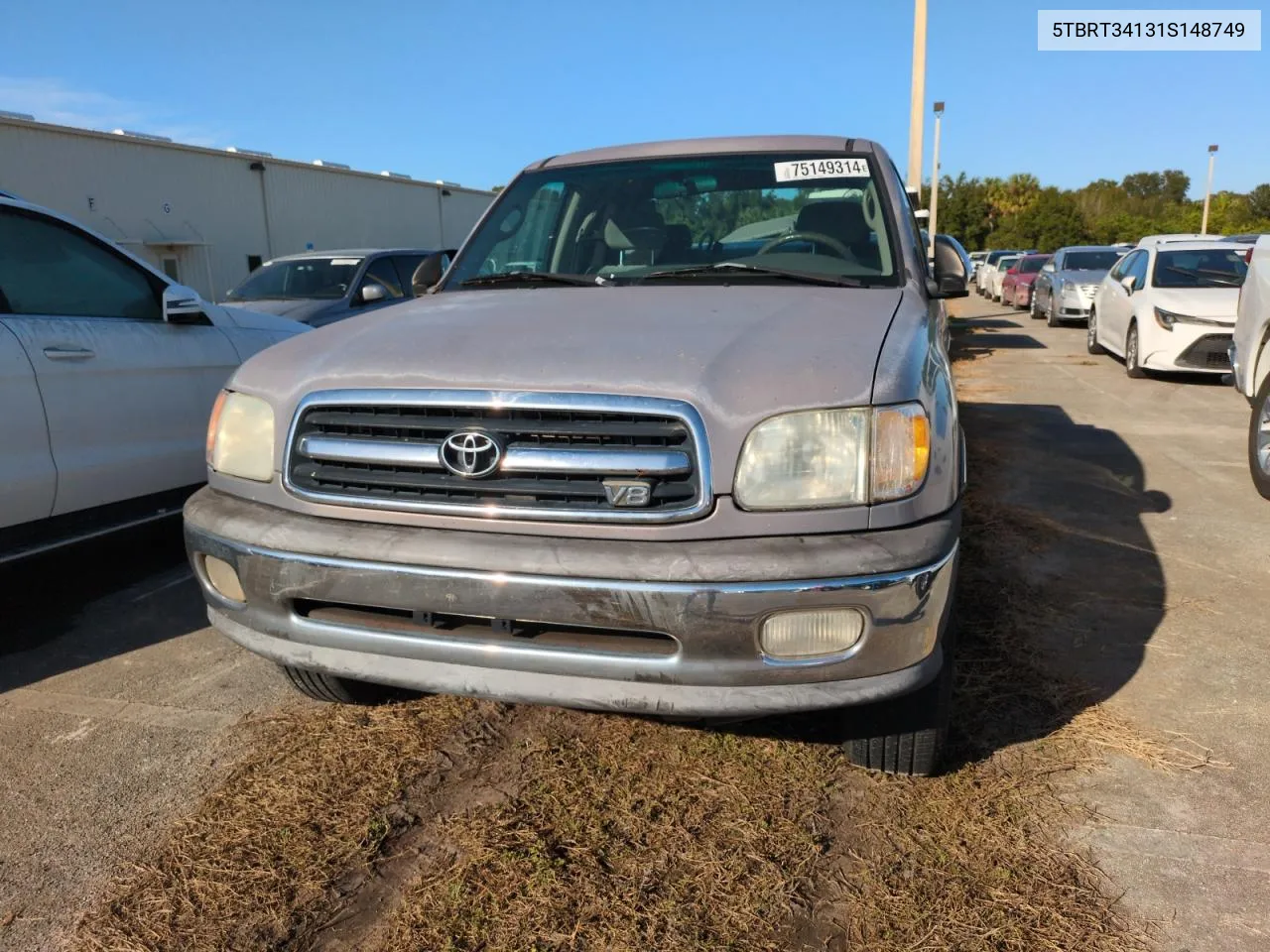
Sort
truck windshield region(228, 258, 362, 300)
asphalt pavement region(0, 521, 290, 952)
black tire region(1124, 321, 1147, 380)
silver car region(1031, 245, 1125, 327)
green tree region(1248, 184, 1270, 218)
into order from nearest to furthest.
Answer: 1. asphalt pavement region(0, 521, 290, 952)
2. truck windshield region(228, 258, 362, 300)
3. black tire region(1124, 321, 1147, 380)
4. silver car region(1031, 245, 1125, 327)
5. green tree region(1248, 184, 1270, 218)

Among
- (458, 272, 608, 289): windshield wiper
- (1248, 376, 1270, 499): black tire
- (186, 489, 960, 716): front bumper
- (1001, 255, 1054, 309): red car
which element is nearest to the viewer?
(186, 489, 960, 716): front bumper

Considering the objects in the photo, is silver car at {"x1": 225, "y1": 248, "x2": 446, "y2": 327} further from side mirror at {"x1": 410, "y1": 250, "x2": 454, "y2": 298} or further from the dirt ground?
the dirt ground

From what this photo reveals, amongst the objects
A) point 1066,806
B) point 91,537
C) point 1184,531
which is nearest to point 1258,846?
point 1066,806

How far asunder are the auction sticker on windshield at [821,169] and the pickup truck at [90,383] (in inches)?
110

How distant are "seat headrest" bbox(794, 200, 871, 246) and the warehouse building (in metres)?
15.2

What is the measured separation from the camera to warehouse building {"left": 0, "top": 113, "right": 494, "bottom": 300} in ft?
58.2

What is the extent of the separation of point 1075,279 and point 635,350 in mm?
18203

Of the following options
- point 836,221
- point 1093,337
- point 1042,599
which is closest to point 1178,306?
point 1093,337

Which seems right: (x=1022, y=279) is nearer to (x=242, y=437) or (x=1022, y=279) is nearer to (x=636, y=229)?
(x=636, y=229)

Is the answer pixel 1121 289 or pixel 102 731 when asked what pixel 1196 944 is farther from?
pixel 1121 289

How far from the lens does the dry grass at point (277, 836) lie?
6.88 feet

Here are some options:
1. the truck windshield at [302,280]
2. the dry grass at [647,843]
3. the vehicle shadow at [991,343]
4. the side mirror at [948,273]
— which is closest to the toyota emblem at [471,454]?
the dry grass at [647,843]

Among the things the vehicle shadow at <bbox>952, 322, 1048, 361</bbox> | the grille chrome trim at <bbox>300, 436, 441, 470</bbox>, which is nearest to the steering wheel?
the grille chrome trim at <bbox>300, 436, 441, 470</bbox>

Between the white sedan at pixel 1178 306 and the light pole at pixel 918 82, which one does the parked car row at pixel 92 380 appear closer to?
the white sedan at pixel 1178 306
